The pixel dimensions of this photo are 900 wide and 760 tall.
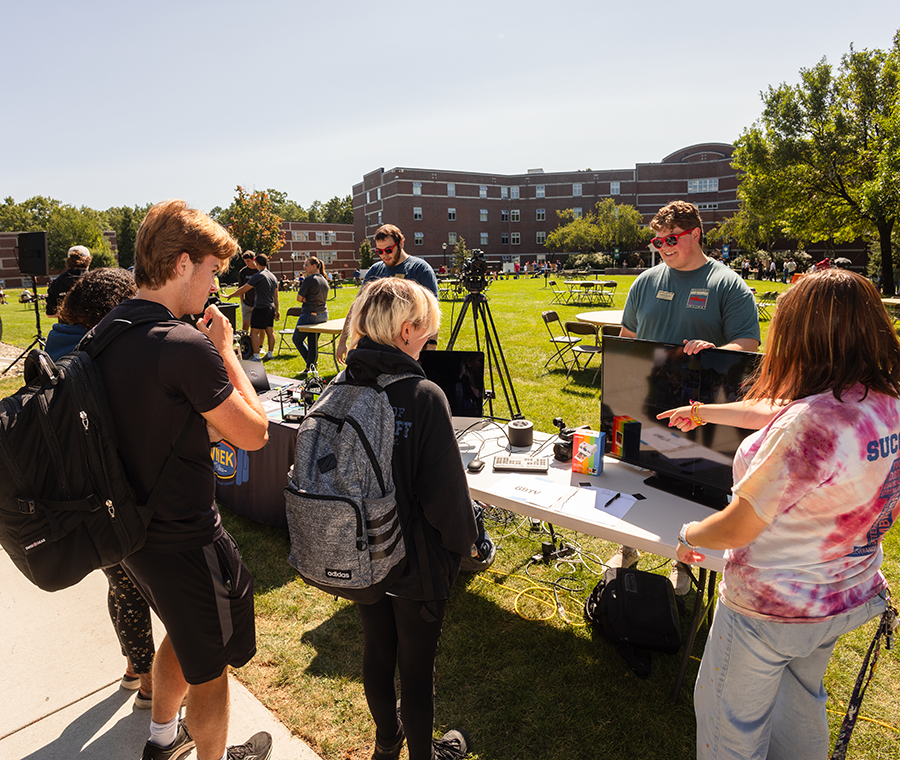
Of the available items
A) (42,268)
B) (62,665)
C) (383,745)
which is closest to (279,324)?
(42,268)

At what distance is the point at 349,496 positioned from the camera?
5.40 feet

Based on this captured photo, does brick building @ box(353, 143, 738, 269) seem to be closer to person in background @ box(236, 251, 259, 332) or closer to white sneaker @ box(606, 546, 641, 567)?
A: person in background @ box(236, 251, 259, 332)

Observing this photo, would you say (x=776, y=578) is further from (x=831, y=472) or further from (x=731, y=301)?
(x=731, y=301)

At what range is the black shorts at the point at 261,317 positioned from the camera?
10.4 meters

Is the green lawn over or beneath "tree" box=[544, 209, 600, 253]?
beneath

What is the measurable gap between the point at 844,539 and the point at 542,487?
1579 millimetres

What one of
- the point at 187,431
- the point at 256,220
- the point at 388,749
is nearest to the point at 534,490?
the point at 388,749

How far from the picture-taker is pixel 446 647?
3.01 metres

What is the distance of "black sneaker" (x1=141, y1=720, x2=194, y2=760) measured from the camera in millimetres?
2148

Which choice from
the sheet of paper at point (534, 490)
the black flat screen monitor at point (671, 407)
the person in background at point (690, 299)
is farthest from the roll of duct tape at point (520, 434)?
the person in background at point (690, 299)

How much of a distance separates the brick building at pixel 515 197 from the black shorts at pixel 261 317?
50.2 m

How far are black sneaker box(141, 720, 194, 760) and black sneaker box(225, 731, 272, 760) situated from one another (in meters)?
0.19

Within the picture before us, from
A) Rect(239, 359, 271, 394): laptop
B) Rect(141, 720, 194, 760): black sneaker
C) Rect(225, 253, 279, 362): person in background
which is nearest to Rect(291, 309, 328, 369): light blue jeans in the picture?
Rect(225, 253, 279, 362): person in background

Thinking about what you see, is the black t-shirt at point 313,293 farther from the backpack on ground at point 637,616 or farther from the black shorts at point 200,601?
the black shorts at point 200,601
